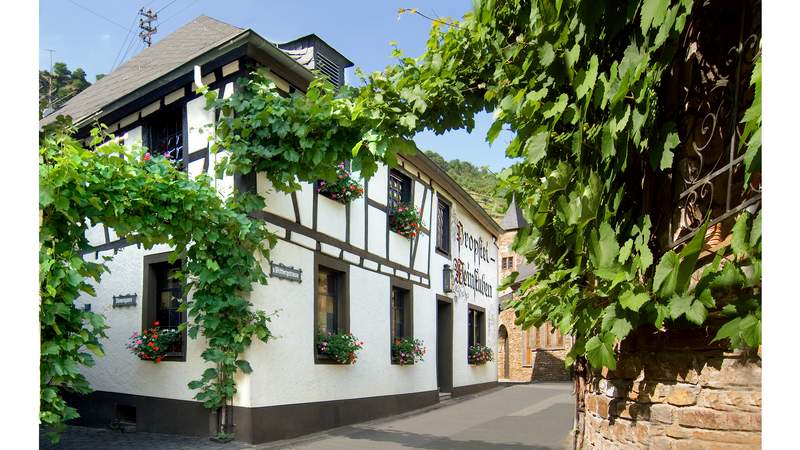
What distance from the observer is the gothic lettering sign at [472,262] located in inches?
627

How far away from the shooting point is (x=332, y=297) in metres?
10.1

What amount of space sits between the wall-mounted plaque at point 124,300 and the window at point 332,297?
2.61m

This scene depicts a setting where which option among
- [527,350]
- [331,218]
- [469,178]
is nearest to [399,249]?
[331,218]

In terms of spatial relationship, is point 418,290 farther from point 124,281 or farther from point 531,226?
point 531,226

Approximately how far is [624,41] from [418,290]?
10.6 meters

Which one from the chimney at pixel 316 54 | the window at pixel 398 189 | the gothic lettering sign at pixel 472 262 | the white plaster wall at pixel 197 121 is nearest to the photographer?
the white plaster wall at pixel 197 121

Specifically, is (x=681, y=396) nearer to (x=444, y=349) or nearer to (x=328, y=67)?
(x=328, y=67)

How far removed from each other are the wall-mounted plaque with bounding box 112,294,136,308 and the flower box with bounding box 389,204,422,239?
4.57 m

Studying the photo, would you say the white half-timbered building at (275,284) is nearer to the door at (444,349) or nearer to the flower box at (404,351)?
the flower box at (404,351)

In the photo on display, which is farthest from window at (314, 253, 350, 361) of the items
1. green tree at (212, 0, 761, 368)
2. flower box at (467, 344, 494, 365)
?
flower box at (467, 344, 494, 365)

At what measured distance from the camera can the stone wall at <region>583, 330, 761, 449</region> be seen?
2.34 metres

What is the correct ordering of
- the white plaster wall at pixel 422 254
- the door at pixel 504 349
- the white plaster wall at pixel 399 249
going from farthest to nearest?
the door at pixel 504 349 < the white plaster wall at pixel 422 254 < the white plaster wall at pixel 399 249

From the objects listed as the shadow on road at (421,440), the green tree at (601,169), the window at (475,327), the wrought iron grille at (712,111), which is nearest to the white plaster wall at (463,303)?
the window at (475,327)

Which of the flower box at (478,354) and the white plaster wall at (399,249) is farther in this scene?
the flower box at (478,354)
